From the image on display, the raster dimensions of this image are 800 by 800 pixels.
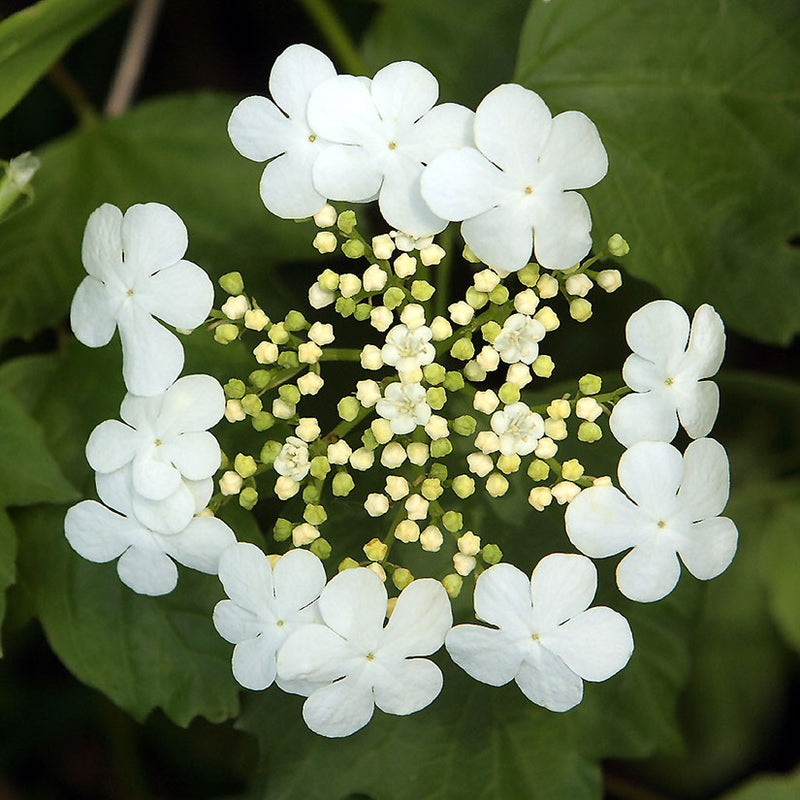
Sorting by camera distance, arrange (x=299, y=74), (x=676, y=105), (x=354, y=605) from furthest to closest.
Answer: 1. (x=676, y=105)
2. (x=299, y=74)
3. (x=354, y=605)

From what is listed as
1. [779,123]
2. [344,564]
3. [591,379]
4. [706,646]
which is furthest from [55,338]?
[706,646]

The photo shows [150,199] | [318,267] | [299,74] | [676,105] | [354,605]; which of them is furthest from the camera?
[318,267]

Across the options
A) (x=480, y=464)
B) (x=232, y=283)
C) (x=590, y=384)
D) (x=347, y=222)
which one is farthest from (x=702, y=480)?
(x=232, y=283)

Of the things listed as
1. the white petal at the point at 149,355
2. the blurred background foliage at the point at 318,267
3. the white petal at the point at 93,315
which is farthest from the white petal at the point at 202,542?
the white petal at the point at 93,315

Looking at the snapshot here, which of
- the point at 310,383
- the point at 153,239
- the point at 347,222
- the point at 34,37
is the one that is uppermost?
the point at 34,37

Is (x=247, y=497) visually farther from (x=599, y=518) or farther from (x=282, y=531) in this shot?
(x=599, y=518)

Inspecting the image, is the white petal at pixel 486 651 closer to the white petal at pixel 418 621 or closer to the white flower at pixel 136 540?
the white petal at pixel 418 621

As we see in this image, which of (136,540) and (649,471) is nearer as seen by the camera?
(649,471)
